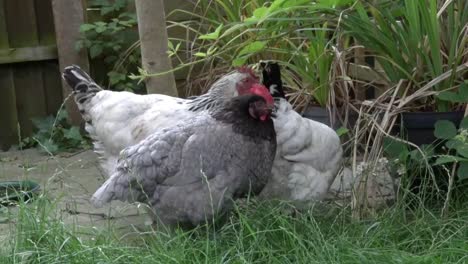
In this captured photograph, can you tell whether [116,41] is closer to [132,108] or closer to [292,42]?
[292,42]

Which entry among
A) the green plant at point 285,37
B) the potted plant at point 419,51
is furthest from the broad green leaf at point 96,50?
the potted plant at point 419,51

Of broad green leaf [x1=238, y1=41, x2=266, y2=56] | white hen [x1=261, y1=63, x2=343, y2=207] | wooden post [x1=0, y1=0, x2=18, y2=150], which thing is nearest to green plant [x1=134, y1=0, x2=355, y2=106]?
broad green leaf [x1=238, y1=41, x2=266, y2=56]

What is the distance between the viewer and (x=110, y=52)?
21.7 ft

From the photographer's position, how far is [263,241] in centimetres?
312

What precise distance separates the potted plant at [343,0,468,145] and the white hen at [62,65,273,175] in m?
0.57

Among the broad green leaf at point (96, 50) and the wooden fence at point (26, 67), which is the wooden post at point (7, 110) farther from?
the broad green leaf at point (96, 50)

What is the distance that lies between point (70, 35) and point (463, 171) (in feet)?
12.2

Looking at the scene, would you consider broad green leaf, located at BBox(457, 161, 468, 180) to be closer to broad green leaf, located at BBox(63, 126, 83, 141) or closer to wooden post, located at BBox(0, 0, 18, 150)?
broad green leaf, located at BBox(63, 126, 83, 141)

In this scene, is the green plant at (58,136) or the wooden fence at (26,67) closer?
the green plant at (58,136)

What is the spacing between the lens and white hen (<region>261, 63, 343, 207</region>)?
12.3 ft

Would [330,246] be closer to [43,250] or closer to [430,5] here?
[43,250]

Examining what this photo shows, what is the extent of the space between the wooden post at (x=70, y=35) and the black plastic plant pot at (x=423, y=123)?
A: 10.7 feet

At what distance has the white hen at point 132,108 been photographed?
3.71m

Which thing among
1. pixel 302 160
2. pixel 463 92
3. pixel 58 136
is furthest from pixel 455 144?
pixel 58 136
